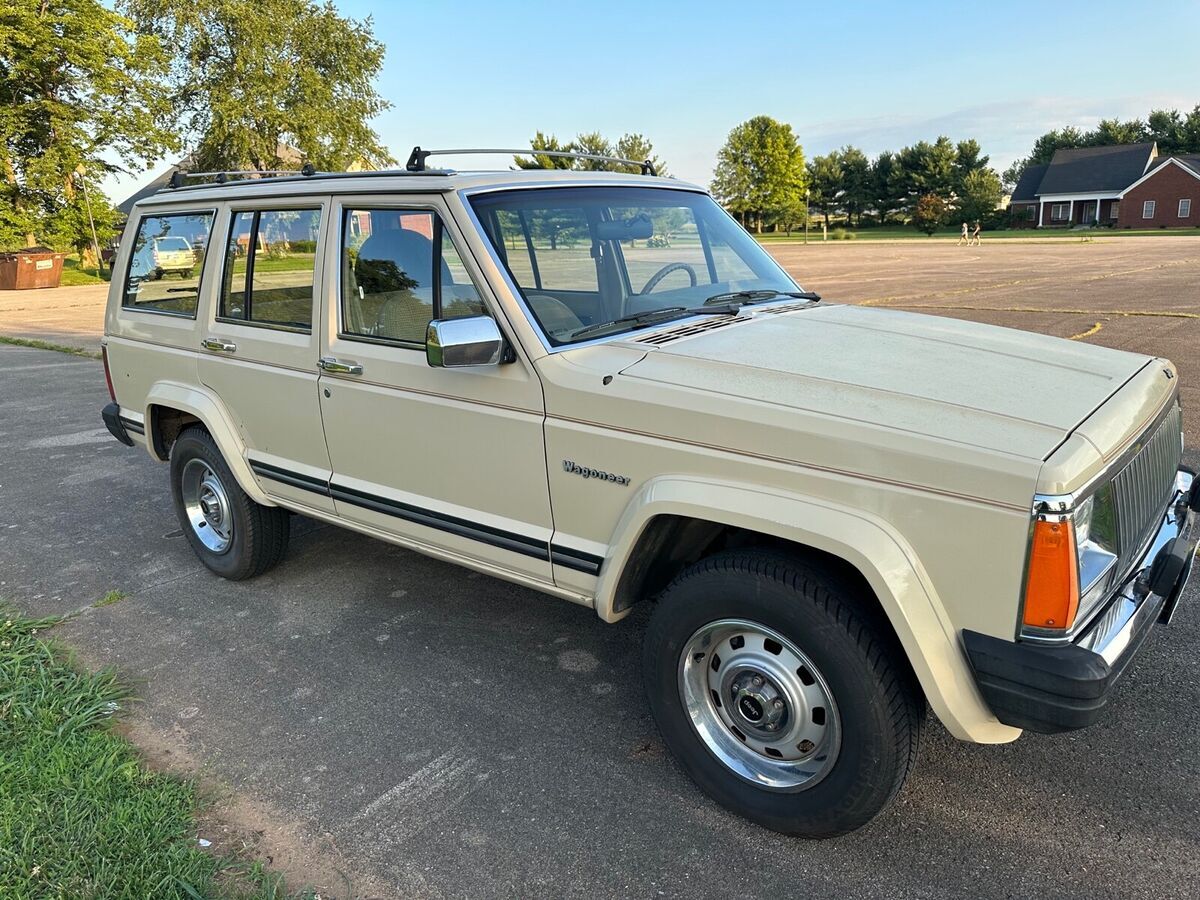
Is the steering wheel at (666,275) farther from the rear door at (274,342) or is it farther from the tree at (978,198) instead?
the tree at (978,198)

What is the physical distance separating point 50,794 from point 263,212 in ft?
8.66

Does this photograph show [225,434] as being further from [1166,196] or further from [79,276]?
[1166,196]

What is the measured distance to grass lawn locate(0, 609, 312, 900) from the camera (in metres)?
2.51

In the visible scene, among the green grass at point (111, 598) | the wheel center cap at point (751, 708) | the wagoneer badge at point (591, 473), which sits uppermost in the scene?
the wagoneer badge at point (591, 473)

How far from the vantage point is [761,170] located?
78.8m

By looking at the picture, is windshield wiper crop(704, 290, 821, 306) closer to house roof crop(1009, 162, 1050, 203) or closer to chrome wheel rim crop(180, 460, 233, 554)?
chrome wheel rim crop(180, 460, 233, 554)

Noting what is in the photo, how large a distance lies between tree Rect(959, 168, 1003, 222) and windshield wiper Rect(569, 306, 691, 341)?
74366 millimetres

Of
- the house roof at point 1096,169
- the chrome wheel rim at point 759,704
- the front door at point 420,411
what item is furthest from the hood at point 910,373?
the house roof at point 1096,169

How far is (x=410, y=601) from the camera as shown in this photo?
4.46 m

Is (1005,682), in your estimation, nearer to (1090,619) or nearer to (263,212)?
(1090,619)

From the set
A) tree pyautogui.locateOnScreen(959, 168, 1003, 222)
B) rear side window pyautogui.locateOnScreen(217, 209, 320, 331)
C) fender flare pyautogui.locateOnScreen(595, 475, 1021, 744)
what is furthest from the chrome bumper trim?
tree pyautogui.locateOnScreen(959, 168, 1003, 222)

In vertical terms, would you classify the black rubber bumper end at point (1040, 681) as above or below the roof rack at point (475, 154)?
below

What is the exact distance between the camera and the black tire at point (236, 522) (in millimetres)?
4523

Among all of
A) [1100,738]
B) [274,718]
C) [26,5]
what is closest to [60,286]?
[26,5]
